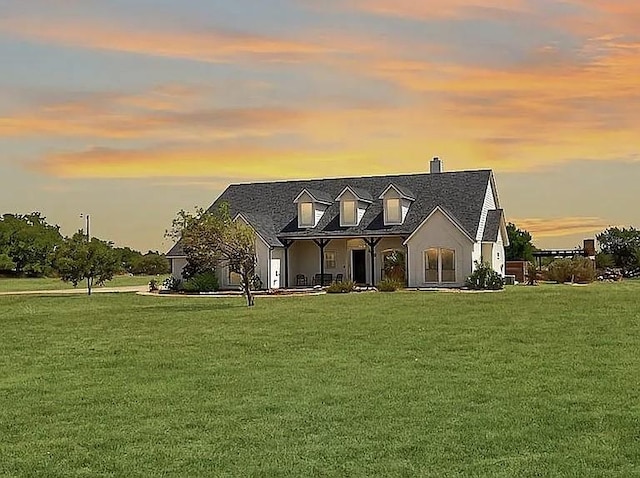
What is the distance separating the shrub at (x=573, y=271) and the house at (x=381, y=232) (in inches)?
107

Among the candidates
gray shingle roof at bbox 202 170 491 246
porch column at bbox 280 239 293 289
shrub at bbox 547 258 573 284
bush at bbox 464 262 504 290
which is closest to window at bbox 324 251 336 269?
gray shingle roof at bbox 202 170 491 246

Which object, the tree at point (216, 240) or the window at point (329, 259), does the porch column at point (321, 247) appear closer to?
the window at point (329, 259)

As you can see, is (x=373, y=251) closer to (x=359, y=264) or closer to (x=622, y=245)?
(x=359, y=264)

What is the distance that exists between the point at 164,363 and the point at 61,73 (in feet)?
33.3

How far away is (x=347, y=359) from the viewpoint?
13.7 meters

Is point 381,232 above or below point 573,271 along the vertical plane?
above

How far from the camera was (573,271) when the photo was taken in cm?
4262

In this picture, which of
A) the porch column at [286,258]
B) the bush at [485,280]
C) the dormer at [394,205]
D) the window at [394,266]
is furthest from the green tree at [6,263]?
the bush at [485,280]

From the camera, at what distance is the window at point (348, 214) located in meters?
42.9

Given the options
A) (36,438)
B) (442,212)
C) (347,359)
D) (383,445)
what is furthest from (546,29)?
(442,212)

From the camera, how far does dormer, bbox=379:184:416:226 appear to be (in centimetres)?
4209

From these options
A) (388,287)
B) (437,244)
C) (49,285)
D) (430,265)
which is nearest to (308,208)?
(430,265)

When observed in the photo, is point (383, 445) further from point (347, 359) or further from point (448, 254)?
point (448, 254)

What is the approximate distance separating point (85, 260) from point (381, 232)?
44.7 feet
